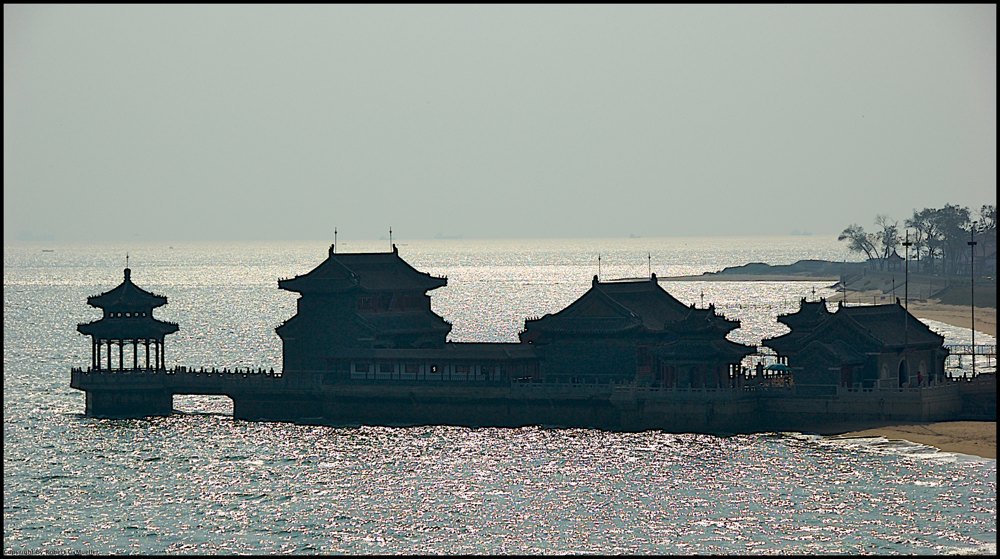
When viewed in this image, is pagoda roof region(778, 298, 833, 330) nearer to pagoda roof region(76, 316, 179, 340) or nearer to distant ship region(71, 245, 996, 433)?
distant ship region(71, 245, 996, 433)

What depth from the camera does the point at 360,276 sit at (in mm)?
106812

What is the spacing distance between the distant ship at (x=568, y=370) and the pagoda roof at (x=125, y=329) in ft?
0.31

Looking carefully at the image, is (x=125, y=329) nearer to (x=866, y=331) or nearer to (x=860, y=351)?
(x=860, y=351)

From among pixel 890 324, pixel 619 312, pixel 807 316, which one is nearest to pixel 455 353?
pixel 619 312

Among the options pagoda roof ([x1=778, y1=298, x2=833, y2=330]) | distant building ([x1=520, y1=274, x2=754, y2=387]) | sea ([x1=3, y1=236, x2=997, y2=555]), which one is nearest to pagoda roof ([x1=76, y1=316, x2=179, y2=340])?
sea ([x1=3, y1=236, x2=997, y2=555])

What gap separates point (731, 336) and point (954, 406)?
3349 inches

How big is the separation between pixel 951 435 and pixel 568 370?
2150 cm

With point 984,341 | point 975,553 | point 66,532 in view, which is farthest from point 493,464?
point 984,341

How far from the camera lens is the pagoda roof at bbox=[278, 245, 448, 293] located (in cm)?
10475

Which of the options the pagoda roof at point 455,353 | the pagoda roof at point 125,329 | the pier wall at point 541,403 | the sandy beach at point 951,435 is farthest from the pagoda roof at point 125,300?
the sandy beach at point 951,435

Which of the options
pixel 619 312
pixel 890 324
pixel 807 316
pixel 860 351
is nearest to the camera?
pixel 860 351

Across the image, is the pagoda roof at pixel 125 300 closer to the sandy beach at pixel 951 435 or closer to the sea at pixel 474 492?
→ the sea at pixel 474 492

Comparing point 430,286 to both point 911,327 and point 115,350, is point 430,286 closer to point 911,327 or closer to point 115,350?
point 911,327

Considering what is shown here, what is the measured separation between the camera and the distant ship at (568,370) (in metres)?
92.8
